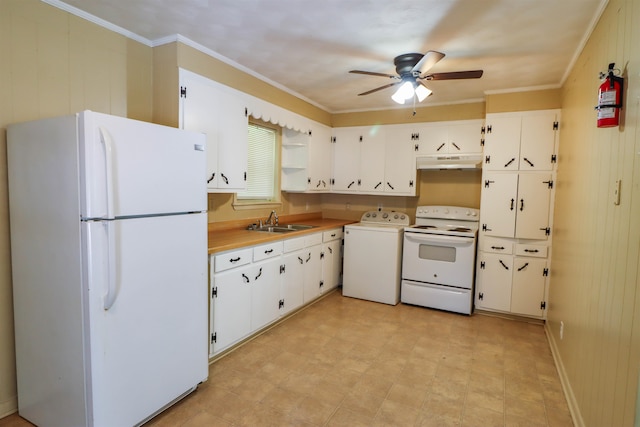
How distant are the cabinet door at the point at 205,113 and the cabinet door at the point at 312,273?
1366 mm

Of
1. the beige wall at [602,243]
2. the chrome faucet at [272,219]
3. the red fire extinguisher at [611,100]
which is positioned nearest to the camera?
the beige wall at [602,243]

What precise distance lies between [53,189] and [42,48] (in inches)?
38.8

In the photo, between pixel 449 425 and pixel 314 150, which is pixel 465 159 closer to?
pixel 314 150

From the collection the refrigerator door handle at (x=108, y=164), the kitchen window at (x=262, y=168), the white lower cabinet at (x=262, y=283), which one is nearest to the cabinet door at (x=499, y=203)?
the white lower cabinet at (x=262, y=283)

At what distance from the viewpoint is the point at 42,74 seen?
2123 millimetres

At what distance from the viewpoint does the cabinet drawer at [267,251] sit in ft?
9.90

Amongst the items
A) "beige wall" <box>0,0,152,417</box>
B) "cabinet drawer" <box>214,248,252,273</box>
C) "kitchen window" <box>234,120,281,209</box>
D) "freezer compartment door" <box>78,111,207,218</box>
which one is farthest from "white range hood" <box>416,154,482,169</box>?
"beige wall" <box>0,0,152,417</box>

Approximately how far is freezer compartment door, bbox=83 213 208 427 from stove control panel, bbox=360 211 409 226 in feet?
9.59

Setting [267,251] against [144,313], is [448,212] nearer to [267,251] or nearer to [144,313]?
[267,251]

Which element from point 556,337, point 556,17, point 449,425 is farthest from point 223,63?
point 556,337

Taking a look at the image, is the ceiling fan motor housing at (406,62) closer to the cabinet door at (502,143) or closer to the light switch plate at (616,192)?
the cabinet door at (502,143)

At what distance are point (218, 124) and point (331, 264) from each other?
2.20 m

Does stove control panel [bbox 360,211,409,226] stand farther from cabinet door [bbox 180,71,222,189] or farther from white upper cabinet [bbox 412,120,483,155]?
cabinet door [bbox 180,71,222,189]

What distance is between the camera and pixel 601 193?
189cm
